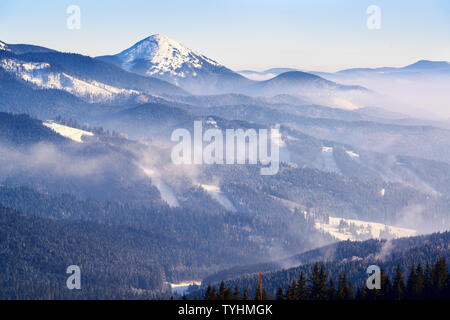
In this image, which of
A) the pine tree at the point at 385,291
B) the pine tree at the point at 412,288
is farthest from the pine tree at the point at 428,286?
the pine tree at the point at 385,291

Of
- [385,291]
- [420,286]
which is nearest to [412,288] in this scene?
[420,286]

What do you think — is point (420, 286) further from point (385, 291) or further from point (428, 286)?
point (385, 291)

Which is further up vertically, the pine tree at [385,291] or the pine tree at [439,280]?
the pine tree at [439,280]

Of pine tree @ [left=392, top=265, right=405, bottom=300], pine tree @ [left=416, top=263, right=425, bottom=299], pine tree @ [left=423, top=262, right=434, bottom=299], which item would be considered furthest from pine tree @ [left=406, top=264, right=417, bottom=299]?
pine tree @ [left=423, top=262, right=434, bottom=299]

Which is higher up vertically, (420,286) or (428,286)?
(420,286)

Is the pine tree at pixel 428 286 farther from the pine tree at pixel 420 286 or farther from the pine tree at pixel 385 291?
the pine tree at pixel 385 291
